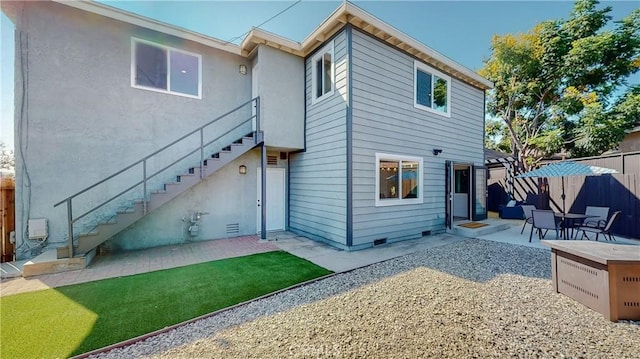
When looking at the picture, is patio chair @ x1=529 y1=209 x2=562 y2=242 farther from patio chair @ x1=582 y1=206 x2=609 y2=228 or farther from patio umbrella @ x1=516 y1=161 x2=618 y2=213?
patio umbrella @ x1=516 y1=161 x2=618 y2=213

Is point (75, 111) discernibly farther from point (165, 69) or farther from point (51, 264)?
point (51, 264)

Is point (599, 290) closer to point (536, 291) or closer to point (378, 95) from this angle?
point (536, 291)

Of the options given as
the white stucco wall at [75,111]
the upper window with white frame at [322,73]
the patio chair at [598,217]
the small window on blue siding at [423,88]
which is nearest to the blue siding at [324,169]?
the upper window with white frame at [322,73]

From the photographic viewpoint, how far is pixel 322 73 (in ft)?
23.3

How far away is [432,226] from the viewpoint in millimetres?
7891

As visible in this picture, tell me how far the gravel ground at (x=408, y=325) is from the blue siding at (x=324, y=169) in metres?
2.28

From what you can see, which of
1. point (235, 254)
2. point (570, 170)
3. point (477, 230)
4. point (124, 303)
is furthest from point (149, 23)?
point (570, 170)

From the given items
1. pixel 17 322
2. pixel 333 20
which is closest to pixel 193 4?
pixel 333 20

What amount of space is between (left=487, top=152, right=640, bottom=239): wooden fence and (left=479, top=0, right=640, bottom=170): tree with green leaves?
3392 mm

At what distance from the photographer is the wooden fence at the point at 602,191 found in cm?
702

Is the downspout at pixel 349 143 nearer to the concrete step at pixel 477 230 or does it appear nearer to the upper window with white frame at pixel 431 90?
the upper window with white frame at pixel 431 90

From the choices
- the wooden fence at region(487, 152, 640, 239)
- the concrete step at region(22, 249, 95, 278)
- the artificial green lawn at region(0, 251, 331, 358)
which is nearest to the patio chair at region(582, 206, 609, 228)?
the wooden fence at region(487, 152, 640, 239)

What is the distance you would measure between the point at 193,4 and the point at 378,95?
225 inches

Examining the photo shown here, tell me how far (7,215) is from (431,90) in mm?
11584
